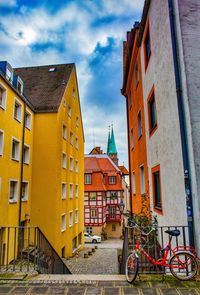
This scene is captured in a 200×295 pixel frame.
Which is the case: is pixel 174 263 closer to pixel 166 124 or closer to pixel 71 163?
pixel 166 124

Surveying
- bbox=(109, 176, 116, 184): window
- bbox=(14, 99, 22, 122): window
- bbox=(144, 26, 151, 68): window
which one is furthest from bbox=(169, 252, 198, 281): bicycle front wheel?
bbox=(109, 176, 116, 184): window

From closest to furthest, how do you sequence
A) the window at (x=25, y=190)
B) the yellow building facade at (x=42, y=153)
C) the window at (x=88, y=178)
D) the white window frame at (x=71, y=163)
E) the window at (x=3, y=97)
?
the window at (x=3, y=97), the yellow building facade at (x=42, y=153), the window at (x=25, y=190), the white window frame at (x=71, y=163), the window at (x=88, y=178)

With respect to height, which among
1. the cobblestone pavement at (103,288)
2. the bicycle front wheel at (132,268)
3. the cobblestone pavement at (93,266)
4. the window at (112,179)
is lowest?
the cobblestone pavement at (93,266)

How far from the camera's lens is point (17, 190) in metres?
17.0

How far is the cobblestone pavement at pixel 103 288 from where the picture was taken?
4.07 metres

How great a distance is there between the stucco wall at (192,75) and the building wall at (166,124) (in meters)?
0.46

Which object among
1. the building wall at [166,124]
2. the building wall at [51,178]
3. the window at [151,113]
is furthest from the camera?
the building wall at [51,178]

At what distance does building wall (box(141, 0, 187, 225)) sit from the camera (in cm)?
585

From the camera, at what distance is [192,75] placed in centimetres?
541

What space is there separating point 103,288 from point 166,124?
4.51 m

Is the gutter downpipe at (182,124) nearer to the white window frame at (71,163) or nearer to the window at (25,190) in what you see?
the window at (25,190)

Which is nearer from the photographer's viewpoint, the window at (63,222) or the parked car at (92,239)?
the window at (63,222)

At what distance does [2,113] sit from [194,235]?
44.2ft

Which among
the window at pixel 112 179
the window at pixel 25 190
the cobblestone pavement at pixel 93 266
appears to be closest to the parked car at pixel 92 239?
the window at pixel 112 179
